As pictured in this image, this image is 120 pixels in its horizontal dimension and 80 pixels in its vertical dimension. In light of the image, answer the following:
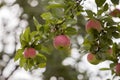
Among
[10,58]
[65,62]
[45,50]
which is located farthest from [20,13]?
[45,50]

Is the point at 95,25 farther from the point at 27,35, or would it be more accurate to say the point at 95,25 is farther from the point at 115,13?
the point at 27,35

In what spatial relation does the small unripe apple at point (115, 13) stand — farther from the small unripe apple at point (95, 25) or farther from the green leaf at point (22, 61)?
the green leaf at point (22, 61)

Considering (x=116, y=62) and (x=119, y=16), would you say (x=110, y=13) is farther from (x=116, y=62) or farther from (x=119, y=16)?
(x=116, y=62)

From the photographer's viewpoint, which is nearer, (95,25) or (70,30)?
(95,25)

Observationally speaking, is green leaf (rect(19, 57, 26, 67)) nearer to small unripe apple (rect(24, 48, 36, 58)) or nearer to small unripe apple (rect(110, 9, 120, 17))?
small unripe apple (rect(24, 48, 36, 58))

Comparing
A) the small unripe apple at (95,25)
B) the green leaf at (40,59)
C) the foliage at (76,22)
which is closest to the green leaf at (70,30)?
the foliage at (76,22)

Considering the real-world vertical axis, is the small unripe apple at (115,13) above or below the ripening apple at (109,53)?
above

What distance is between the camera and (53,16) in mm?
1664

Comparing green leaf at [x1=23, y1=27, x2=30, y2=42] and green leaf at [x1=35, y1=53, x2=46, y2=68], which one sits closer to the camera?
green leaf at [x1=23, y1=27, x2=30, y2=42]

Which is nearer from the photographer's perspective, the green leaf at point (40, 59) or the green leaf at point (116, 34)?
the green leaf at point (116, 34)

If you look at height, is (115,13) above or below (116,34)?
above

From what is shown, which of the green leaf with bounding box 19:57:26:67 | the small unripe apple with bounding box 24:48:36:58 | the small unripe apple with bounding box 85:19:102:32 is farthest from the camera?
the green leaf with bounding box 19:57:26:67

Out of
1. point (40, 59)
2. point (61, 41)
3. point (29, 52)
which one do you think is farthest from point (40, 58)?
point (61, 41)

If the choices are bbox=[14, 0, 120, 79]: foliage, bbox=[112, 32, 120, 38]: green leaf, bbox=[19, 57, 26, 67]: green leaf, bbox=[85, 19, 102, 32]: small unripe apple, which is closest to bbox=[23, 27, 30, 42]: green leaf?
bbox=[14, 0, 120, 79]: foliage
